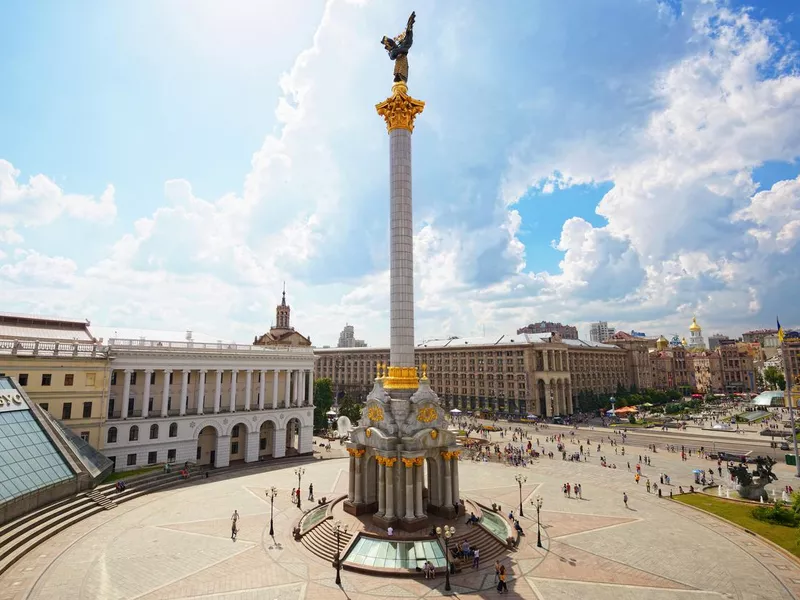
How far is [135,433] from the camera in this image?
4850 cm

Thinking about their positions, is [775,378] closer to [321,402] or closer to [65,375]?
[321,402]

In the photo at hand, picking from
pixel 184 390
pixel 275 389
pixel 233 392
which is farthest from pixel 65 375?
pixel 275 389

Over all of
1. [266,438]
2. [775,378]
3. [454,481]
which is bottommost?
[266,438]

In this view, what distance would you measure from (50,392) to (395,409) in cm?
3569

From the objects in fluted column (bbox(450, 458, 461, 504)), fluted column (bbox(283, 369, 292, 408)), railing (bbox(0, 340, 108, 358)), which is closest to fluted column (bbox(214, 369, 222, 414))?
fluted column (bbox(283, 369, 292, 408))

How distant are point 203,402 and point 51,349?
53.7ft

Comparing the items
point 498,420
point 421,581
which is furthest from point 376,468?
point 498,420

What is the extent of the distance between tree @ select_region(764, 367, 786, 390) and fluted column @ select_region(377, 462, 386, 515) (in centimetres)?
17646

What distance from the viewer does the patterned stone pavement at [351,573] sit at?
2400 cm

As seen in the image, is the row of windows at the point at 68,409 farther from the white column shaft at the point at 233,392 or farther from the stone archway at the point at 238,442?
the stone archway at the point at 238,442

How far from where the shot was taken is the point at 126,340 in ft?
163

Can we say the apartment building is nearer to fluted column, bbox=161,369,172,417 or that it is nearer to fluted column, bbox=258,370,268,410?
fluted column, bbox=161,369,172,417

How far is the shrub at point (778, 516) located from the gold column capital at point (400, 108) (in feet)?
140

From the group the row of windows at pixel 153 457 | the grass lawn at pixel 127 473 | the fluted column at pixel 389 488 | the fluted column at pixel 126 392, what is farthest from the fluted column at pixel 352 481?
the fluted column at pixel 126 392
